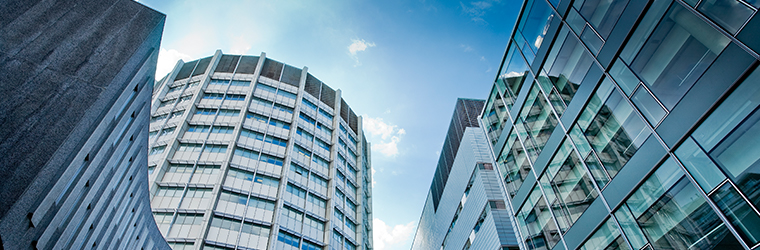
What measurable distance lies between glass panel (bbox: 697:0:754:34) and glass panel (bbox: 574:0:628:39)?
3.23 metres

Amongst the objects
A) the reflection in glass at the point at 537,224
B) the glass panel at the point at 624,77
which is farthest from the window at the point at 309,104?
the glass panel at the point at 624,77

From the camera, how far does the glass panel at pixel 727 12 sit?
26.2 feet

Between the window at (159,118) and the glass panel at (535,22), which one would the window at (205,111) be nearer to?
the window at (159,118)

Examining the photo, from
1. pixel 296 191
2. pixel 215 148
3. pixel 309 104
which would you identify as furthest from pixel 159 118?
pixel 296 191

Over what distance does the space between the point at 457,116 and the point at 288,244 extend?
23.9m

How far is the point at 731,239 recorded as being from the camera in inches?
331

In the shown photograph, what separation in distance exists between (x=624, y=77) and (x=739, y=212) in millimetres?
5281

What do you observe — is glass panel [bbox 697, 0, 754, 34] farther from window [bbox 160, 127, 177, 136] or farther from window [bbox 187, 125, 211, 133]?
window [bbox 160, 127, 177, 136]

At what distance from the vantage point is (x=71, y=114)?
25.5ft

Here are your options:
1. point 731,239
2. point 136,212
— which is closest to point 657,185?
point 731,239

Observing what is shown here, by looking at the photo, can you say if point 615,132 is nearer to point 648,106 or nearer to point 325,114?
point 648,106

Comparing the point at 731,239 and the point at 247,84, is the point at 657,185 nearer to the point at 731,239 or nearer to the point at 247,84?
the point at 731,239

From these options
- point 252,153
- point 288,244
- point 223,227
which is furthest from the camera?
point 252,153

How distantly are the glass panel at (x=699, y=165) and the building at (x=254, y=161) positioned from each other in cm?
3044
